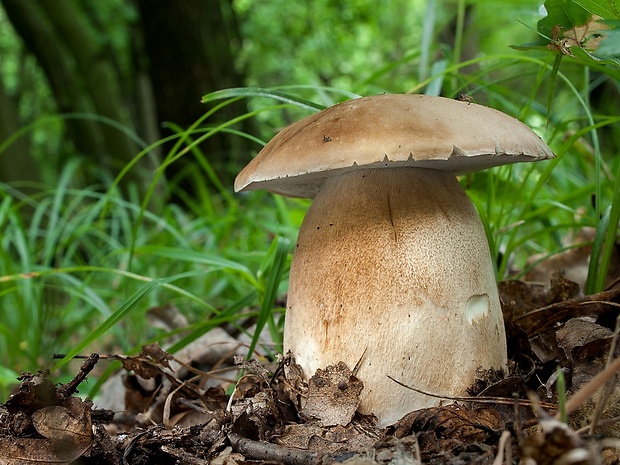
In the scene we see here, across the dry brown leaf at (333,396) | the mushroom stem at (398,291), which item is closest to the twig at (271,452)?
the dry brown leaf at (333,396)

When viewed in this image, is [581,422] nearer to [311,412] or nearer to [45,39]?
[311,412]

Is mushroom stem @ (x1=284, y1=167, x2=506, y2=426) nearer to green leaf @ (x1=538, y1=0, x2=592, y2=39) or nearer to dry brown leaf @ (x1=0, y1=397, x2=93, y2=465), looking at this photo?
green leaf @ (x1=538, y1=0, x2=592, y2=39)

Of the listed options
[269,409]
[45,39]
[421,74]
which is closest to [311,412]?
[269,409]

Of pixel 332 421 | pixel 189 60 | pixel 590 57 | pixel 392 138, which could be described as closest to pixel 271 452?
pixel 332 421

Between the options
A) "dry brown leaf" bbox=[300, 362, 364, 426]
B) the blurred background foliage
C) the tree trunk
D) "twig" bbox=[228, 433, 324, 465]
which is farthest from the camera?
the tree trunk

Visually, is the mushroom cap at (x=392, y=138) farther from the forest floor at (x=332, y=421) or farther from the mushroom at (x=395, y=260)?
the forest floor at (x=332, y=421)

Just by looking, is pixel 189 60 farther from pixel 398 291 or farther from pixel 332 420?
pixel 332 420

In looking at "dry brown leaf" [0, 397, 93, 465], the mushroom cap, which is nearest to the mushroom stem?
the mushroom cap
